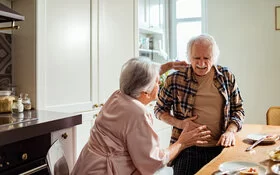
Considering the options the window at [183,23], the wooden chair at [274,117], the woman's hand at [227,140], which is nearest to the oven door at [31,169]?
the woman's hand at [227,140]

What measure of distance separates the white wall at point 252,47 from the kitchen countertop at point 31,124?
112 inches

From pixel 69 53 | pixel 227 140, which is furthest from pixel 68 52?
pixel 227 140

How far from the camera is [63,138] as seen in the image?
6.02ft

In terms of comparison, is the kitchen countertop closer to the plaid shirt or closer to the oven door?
the oven door

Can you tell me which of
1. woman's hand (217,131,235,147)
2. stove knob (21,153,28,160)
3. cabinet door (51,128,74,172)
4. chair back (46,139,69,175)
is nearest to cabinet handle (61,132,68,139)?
cabinet door (51,128,74,172)

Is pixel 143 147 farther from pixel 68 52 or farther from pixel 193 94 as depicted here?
pixel 68 52

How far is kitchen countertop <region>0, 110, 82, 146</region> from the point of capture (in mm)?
1413

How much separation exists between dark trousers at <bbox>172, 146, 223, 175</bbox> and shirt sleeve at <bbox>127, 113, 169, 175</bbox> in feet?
1.89

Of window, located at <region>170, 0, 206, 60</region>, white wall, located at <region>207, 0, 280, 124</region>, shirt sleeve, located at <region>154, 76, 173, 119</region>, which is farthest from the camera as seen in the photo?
window, located at <region>170, 0, 206, 60</region>

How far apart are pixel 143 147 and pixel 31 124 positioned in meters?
0.67

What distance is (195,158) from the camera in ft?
5.79

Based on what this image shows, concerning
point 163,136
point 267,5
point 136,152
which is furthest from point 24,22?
point 267,5

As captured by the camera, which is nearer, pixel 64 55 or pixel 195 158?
pixel 195 158

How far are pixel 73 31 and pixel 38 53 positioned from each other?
0.39m
